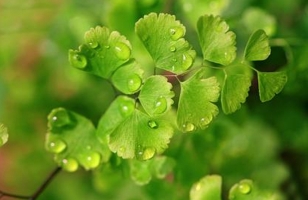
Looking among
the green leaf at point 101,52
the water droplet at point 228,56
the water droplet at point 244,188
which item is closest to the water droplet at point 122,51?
the green leaf at point 101,52

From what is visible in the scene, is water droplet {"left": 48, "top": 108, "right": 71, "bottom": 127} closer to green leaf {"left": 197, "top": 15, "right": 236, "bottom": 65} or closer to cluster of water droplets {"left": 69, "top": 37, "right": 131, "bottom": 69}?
cluster of water droplets {"left": 69, "top": 37, "right": 131, "bottom": 69}

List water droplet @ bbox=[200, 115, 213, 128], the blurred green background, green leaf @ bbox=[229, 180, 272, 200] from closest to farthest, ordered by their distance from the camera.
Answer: water droplet @ bbox=[200, 115, 213, 128], green leaf @ bbox=[229, 180, 272, 200], the blurred green background

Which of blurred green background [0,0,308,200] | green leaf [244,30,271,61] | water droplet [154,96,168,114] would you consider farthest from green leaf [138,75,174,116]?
blurred green background [0,0,308,200]

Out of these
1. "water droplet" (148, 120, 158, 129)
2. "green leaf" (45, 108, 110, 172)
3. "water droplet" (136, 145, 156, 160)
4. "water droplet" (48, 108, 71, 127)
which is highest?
"water droplet" (148, 120, 158, 129)

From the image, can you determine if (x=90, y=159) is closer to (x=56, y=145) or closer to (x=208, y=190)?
(x=56, y=145)

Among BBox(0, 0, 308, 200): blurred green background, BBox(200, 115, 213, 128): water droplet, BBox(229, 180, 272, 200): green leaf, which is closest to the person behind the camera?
BBox(200, 115, 213, 128): water droplet

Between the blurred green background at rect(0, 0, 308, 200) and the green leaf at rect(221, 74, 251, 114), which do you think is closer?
the green leaf at rect(221, 74, 251, 114)

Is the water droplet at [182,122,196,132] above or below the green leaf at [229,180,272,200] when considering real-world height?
above

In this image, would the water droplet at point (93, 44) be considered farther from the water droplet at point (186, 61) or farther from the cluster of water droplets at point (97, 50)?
the water droplet at point (186, 61)
